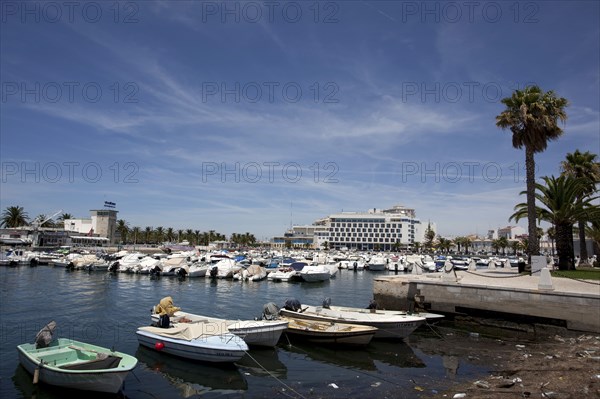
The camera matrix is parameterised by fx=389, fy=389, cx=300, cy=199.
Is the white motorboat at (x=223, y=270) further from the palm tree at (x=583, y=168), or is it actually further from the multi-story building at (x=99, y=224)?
the multi-story building at (x=99, y=224)

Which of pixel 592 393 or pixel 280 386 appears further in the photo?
pixel 280 386

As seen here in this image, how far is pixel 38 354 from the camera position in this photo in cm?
1329

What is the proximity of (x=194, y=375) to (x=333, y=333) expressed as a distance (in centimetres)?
651

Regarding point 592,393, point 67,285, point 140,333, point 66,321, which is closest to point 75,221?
point 67,285

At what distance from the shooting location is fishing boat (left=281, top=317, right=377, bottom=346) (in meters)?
17.9

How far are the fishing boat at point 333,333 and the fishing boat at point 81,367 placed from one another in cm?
833

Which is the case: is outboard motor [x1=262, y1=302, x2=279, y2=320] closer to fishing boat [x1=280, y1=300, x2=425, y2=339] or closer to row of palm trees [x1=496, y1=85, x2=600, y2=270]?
fishing boat [x1=280, y1=300, x2=425, y2=339]

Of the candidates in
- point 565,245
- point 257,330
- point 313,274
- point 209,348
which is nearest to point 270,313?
point 257,330

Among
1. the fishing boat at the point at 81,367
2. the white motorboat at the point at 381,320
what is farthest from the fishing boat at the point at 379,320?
the fishing boat at the point at 81,367

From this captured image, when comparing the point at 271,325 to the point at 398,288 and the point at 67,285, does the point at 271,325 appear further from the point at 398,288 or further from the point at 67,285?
the point at 67,285

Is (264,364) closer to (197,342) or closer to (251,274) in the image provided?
(197,342)

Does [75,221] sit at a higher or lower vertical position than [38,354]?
higher

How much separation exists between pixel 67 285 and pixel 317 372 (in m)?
36.8

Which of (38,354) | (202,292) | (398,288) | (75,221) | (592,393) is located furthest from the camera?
(75,221)
